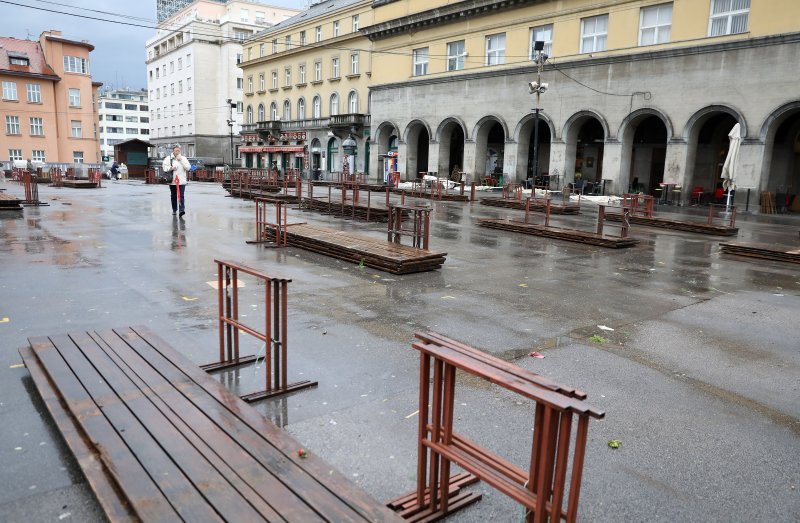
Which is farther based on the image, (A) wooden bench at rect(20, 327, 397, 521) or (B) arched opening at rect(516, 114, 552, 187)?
(B) arched opening at rect(516, 114, 552, 187)

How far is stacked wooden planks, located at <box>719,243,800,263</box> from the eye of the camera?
13.3 m

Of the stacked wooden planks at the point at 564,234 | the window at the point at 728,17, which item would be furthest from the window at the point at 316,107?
the stacked wooden planks at the point at 564,234

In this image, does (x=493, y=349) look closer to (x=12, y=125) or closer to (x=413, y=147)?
(x=413, y=147)

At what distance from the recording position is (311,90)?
5878 cm

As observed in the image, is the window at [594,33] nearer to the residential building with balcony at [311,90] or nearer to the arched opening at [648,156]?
the arched opening at [648,156]

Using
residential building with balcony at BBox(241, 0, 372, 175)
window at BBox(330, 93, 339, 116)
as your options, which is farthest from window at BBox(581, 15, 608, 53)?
window at BBox(330, 93, 339, 116)

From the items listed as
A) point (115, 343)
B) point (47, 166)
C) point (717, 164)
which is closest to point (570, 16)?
point (717, 164)

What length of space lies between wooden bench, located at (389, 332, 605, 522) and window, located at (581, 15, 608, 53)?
33.7 meters

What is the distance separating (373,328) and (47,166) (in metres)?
59.9

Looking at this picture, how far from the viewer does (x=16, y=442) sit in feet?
13.2

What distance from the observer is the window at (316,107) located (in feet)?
190

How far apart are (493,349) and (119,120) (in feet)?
496

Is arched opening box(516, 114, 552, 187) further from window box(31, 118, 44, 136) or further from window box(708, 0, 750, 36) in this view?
window box(31, 118, 44, 136)

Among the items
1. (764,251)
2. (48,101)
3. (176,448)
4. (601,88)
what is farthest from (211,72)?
(176,448)
